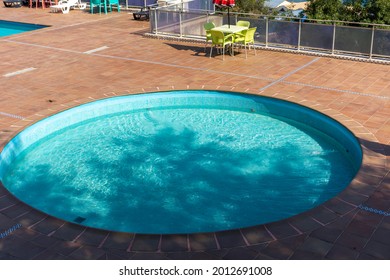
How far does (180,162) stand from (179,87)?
11.2 ft

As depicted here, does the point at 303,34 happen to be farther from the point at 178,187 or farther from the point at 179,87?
the point at 178,187

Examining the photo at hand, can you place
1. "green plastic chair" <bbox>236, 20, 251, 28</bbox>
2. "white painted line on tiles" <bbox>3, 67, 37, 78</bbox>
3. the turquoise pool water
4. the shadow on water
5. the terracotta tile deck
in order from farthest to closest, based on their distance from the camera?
the turquoise pool water < "green plastic chair" <bbox>236, 20, 251, 28</bbox> < "white painted line on tiles" <bbox>3, 67, 37, 78</bbox> < the shadow on water < the terracotta tile deck

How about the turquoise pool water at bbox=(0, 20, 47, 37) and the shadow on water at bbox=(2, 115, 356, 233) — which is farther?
the turquoise pool water at bbox=(0, 20, 47, 37)

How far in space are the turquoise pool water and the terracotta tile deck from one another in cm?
42

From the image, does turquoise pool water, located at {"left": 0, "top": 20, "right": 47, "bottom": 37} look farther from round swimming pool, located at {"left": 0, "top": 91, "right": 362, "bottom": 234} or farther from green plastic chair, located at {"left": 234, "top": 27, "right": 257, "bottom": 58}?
round swimming pool, located at {"left": 0, "top": 91, "right": 362, "bottom": 234}

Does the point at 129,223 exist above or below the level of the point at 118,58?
below

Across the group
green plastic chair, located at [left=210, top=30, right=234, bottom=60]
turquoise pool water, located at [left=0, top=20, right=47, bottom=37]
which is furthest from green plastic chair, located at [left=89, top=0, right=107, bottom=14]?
green plastic chair, located at [left=210, top=30, right=234, bottom=60]

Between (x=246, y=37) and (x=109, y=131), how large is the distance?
19.9 ft

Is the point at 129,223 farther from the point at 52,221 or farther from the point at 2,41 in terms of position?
the point at 2,41

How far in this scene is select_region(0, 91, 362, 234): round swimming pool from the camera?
7.83 meters

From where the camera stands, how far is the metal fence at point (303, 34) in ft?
44.7

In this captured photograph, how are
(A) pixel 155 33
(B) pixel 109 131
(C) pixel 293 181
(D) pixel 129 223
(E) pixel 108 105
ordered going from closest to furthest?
1. (D) pixel 129 223
2. (C) pixel 293 181
3. (B) pixel 109 131
4. (E) pixel 108 105
5. (A) pixel 155 33

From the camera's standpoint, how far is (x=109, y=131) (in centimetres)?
1078

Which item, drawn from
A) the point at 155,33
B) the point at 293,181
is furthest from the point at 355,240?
the point at 155,33
